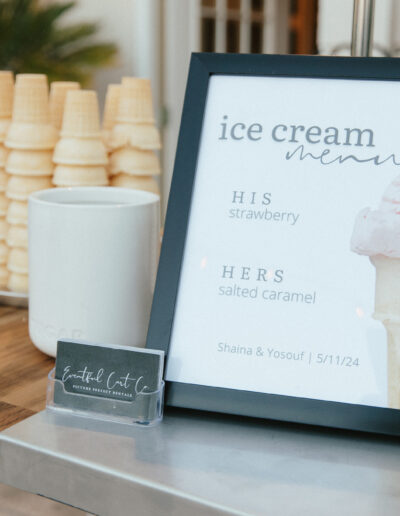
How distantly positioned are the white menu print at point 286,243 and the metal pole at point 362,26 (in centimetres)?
21

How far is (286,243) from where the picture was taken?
20.3 inches

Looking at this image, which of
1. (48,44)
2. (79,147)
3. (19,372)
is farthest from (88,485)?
(48,44)

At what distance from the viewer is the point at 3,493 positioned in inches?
23.7

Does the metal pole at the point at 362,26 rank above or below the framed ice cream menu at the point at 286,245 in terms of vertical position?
above

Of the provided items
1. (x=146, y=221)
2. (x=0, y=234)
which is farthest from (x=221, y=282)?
(x=0, y=234)

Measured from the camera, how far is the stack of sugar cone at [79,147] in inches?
31.0

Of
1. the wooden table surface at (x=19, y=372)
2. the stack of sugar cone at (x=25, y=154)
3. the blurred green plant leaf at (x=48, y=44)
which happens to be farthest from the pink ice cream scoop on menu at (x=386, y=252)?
the blurred green plant leaf at (x=48, y=44)

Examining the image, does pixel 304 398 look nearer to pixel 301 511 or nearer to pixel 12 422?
pixel 301 511

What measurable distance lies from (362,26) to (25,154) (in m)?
0.45

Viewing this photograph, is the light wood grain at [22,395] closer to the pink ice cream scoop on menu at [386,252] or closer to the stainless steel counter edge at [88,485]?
the stainless steel counter edge at [88,485]

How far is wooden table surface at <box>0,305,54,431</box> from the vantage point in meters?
0.56

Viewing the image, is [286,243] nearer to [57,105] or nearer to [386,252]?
[386,252]

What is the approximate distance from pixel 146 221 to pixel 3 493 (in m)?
0.30

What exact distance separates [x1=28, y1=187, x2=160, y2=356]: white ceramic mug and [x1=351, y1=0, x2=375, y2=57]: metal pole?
0.99 feet
